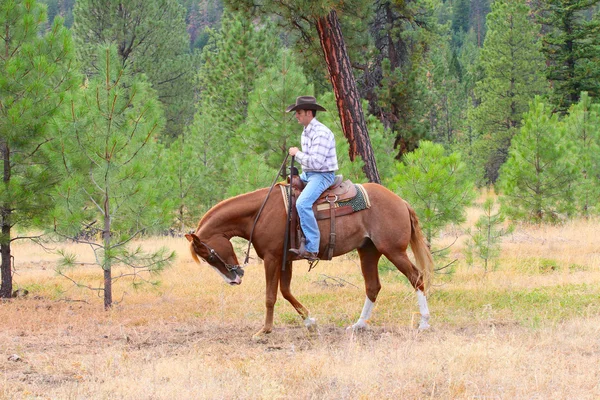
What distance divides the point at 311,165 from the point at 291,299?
64.4 inches

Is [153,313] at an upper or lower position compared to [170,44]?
lower

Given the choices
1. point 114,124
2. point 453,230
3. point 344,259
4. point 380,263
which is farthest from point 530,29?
point 114,124

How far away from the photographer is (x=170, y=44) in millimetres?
27562

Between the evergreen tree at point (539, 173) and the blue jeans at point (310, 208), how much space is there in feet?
38.5

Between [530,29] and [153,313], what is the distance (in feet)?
87.1

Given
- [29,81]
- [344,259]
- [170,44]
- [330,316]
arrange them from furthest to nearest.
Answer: [170,44]
[344,259]
[29,81]
[330,316]

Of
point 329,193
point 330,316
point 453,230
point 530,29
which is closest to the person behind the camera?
point 329,193

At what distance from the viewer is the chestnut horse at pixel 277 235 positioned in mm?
7277

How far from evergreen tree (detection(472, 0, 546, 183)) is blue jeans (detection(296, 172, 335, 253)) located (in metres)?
23.9

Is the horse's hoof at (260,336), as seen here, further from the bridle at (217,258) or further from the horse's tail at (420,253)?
the horse's tail at (420,253)

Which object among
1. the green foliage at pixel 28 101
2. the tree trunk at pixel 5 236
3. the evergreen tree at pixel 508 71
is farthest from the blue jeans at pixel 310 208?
the evergreen tree at pixel 508 71

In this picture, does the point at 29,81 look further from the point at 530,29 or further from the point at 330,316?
the point at 530,29

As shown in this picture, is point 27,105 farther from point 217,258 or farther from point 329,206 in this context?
point 329,206

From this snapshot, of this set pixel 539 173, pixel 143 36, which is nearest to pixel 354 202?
pixel 539 173
